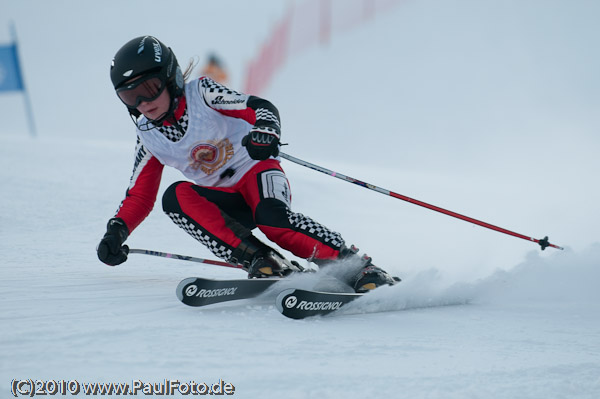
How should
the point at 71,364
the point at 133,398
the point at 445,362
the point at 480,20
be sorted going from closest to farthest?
the point at 133,398 < the point at 71,364 < the point at 445,362 < the point at 480,20

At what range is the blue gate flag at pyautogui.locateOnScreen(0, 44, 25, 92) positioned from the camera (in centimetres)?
1198

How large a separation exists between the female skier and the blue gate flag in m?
10.2

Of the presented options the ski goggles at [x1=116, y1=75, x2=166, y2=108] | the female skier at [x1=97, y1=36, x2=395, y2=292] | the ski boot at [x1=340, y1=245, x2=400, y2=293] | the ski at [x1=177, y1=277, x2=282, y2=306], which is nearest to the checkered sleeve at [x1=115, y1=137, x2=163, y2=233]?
the female skier at [x1=97, y1=36, x2=395, y2=292]

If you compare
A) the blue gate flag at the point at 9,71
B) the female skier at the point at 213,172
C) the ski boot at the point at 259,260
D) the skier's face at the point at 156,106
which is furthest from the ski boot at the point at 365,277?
the blue gate flag at the point at 9,71

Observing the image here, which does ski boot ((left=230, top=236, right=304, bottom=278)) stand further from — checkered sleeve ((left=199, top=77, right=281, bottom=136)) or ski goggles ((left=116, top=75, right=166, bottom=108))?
ski goggles ((left=116, top=75, right=166, bottom=108))

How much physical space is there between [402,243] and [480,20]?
25.1m

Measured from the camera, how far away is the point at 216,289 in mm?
2410

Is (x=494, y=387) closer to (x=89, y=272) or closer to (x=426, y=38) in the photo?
(x=89, y=272)

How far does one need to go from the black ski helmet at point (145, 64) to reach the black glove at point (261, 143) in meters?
0.46

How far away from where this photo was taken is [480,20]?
91.0 ft

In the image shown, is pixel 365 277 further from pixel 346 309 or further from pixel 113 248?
pixel 113 248

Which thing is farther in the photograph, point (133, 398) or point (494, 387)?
point (494, 387)

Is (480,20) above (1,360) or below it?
above

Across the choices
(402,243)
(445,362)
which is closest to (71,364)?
(445,362)
